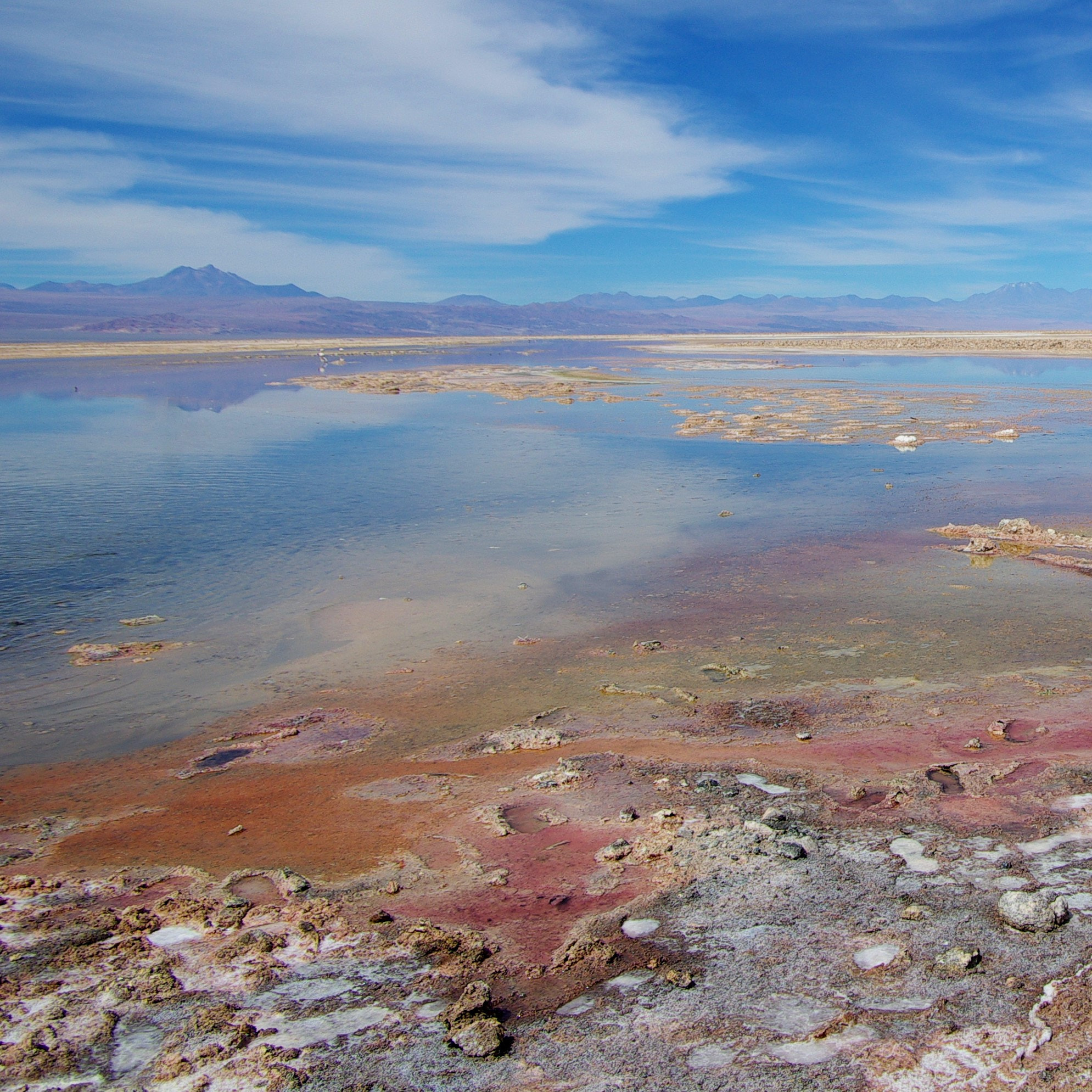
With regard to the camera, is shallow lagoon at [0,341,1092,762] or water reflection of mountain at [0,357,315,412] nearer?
shallow lagoon at [0,341,1092,762]

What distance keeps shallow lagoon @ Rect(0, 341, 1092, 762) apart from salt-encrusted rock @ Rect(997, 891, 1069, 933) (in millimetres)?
3463

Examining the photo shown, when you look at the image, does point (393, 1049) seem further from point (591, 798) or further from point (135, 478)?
point (135, 478)

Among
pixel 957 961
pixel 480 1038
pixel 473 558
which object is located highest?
pixel 473 558

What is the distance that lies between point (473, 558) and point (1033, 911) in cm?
861

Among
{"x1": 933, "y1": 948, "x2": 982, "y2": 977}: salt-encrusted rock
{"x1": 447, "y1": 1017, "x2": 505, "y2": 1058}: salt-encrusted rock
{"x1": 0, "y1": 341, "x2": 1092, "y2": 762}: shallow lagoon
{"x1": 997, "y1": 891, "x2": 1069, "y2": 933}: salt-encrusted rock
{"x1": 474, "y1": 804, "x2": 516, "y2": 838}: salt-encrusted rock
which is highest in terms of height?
{"x1": 0, "y1": 341, "x2": 1092, "y2": 762}: shallow lagoon

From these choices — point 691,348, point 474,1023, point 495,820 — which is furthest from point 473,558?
point 691,348

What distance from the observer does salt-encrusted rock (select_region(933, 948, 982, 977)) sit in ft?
12.3

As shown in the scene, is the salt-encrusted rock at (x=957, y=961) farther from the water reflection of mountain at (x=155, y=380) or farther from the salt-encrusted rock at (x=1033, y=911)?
the water reflection of mountain at (x=155, y=380)

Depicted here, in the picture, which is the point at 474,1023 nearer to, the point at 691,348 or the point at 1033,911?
the point at 1033,911

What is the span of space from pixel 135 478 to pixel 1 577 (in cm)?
716

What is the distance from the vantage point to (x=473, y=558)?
11.8m

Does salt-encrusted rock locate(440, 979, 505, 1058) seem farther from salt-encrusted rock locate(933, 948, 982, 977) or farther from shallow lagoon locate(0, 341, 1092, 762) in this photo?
shallow lagoon locate(0, 341, 1092, 762)

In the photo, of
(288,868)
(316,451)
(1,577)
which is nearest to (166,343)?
(316,451)

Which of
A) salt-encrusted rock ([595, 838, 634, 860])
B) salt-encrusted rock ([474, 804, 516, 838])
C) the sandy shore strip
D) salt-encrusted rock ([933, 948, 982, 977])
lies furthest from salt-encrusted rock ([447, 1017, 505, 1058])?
the sandy shore strip
